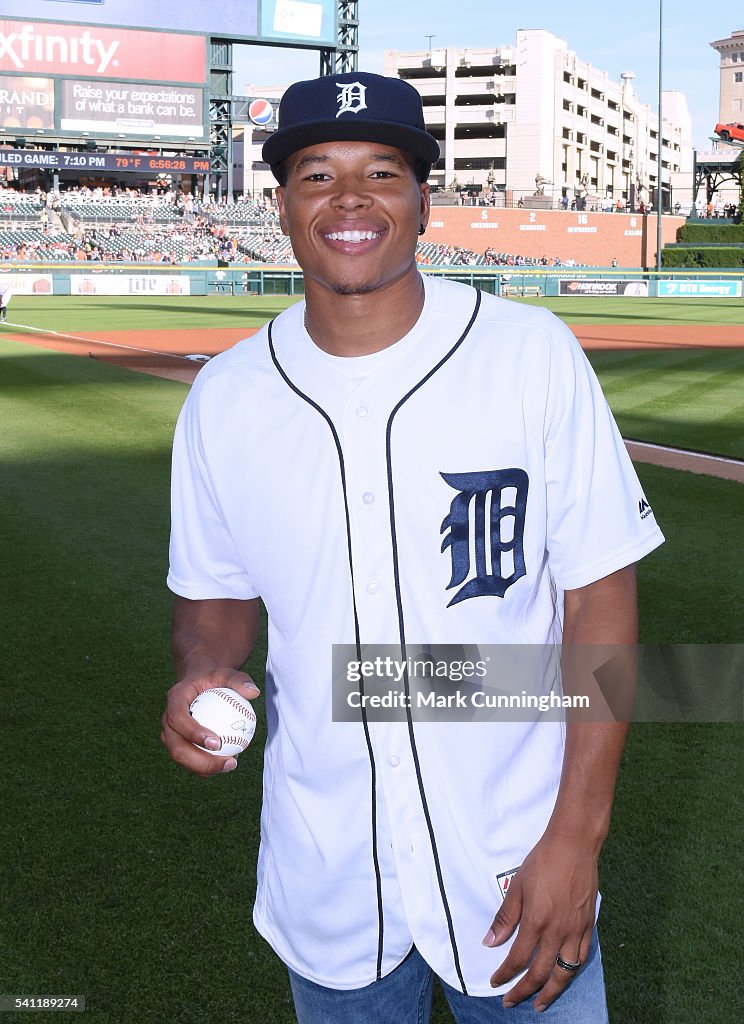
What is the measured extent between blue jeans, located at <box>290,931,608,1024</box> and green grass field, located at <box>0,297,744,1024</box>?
1.31 meters

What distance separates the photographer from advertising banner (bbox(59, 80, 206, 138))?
64.6 metres

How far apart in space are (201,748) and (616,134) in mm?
123346

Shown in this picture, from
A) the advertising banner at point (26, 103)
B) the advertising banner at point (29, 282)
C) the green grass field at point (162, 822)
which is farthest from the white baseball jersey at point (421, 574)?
the advertising banner at point (26, 103)

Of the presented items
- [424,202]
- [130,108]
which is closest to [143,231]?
[130,108]

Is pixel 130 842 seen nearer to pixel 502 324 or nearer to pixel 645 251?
pixel 502 324

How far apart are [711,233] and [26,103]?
43182 mm

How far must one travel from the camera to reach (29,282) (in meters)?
45.8

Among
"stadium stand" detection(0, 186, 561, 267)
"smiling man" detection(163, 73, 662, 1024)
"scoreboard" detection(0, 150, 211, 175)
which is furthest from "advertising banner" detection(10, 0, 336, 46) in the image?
"smiling man" detection(163, 73, 662, 1024)

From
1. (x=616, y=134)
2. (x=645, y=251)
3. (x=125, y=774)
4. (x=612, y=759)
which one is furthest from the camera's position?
(x=616, y=134)

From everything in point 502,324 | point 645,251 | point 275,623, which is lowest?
point 275,623

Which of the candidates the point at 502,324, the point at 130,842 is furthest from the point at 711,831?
the point at 502,324

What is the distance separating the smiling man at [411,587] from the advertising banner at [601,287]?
4932cm

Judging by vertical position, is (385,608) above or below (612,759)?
above

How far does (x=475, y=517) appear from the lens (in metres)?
1.89
